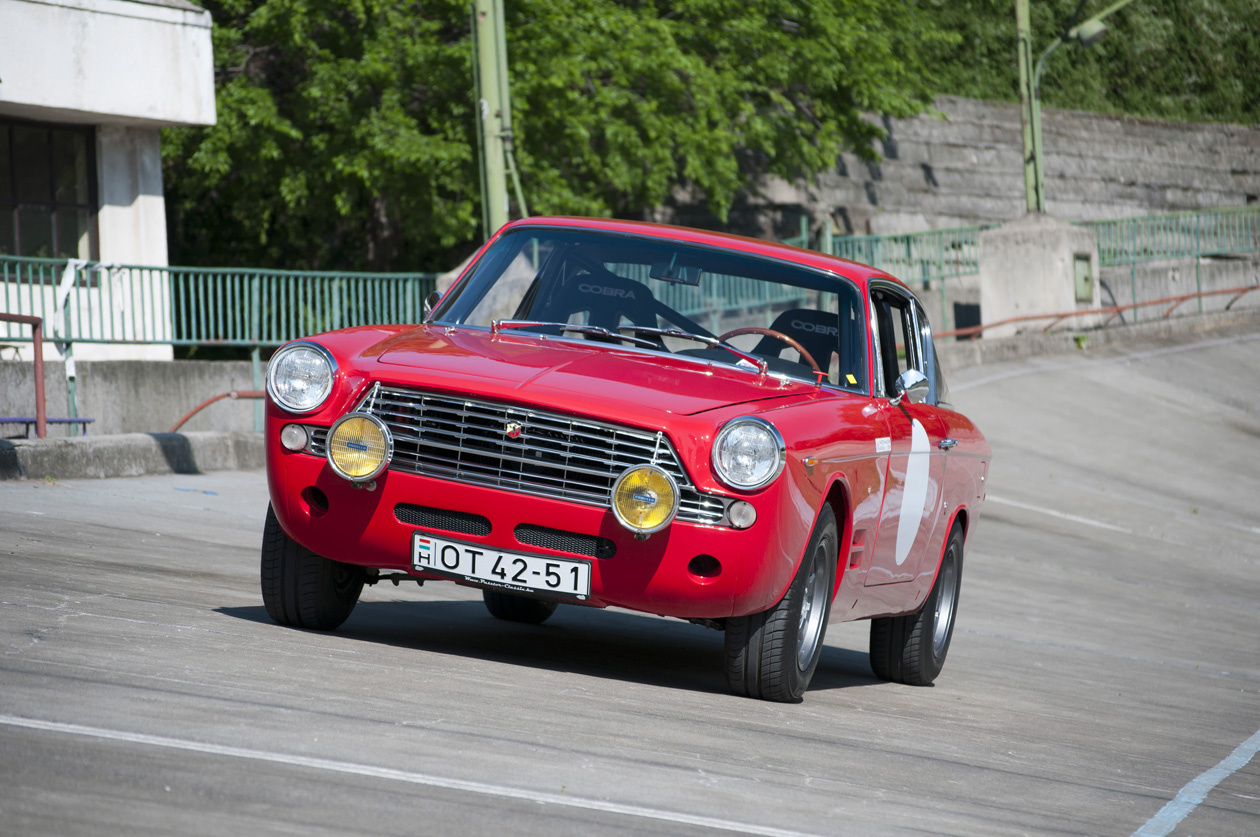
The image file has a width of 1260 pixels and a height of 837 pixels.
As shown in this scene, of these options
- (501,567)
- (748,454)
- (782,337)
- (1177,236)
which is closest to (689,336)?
(782,337)

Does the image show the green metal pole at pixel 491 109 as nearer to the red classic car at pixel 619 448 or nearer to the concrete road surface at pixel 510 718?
the concrete road surface at pixel 510 718

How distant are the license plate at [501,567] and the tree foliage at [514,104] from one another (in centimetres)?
1842

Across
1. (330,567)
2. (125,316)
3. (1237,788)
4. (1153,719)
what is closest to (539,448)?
(330,567)

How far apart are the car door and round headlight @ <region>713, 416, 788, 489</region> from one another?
1.14 m

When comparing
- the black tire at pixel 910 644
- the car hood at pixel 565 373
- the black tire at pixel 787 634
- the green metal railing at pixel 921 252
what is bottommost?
the black tire at pixel 910 644

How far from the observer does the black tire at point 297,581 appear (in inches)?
255

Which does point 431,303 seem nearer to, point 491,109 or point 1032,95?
point 491,109

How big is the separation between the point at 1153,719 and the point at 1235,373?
71.6 ft

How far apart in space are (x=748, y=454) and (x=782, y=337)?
4.60 feet

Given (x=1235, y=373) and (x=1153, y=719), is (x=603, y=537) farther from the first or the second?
(x=1235, y=373)

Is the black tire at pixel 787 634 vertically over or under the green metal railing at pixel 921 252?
under

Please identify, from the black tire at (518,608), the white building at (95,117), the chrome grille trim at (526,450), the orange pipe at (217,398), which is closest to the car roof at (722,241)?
the chrome grille trim at (526,450)

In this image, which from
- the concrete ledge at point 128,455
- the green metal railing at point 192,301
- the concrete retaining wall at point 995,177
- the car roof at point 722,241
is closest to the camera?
the car roof at point 722,241

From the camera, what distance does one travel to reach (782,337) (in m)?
7.09
